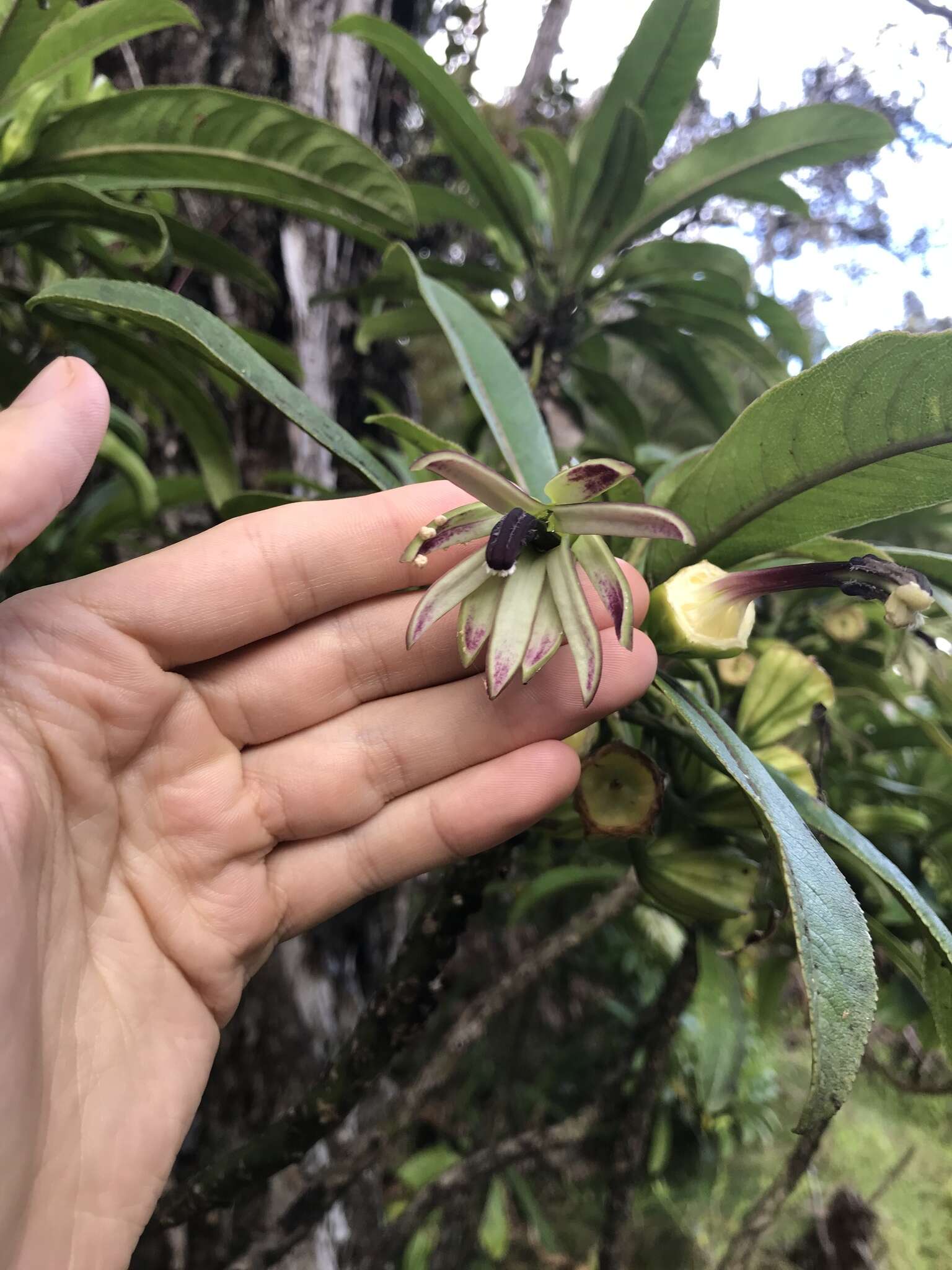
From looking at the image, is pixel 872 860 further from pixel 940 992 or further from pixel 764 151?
pixel 764 151

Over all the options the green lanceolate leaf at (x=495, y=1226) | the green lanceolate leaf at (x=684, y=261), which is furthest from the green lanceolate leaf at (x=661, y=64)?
the green lanceolate leaf at (x=495, y=1226)

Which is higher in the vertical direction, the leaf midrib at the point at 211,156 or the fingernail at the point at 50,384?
the leaf midrib at the point at 211,156

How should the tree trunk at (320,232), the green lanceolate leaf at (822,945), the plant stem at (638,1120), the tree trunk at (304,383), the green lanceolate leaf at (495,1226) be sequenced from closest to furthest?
the green lanceolate leaf at (822,945) → the plant stem at (638,1120) → the tree trunk at (304,383) → the tree trunk at (320,232) → the green lanceolate leaf at (495,1226)

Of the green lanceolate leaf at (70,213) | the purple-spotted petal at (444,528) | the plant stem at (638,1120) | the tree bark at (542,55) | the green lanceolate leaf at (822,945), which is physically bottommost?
the plant stem at (638,1120)

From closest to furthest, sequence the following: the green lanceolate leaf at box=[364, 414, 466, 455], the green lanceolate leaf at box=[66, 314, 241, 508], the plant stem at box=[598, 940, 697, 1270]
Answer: the green lanceolate leaf at box=[364, 414, 466, 455]
the green lanceolate leaf at box=[66, 314, 241, 508]
the plant stem at box=[598, 940, 697, 1270]

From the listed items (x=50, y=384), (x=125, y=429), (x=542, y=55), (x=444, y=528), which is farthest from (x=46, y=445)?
(x=542, y=55)

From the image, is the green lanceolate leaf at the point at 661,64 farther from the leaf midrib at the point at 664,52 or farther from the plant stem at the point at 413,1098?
the plant stem at the point at 413,1098

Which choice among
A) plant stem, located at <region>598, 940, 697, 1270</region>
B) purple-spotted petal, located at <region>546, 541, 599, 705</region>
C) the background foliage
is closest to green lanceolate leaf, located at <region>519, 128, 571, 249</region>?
the background foliage

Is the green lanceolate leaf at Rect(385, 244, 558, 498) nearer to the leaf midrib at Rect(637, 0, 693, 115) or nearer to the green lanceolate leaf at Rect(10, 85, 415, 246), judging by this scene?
the green lanceolate leaf at Rect(10, 85, 415, 246)
